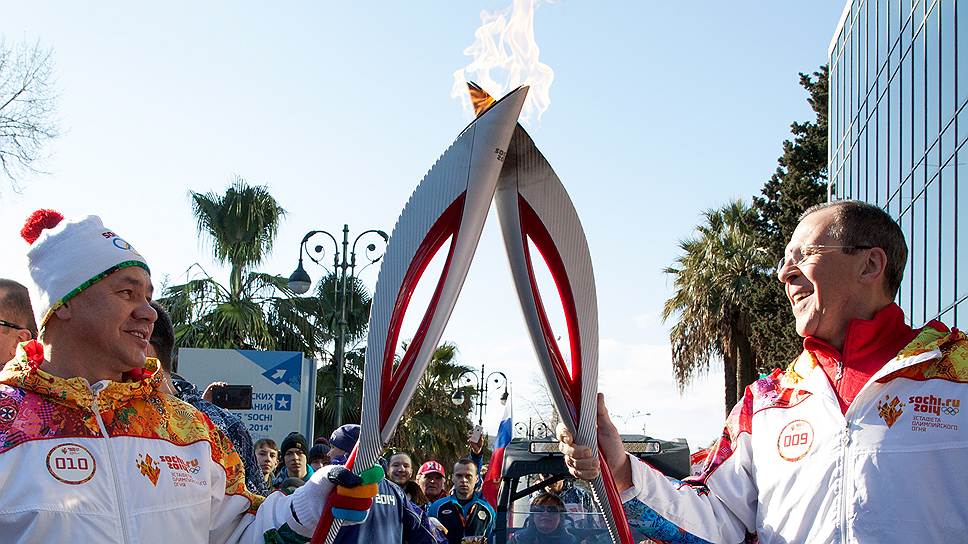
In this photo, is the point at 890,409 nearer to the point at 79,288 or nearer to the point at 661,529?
the point at 661,529

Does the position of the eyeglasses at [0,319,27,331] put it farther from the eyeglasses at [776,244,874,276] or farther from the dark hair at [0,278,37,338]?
the eyeglasses at [776,244,874,276]

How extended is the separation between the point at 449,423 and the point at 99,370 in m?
20.7

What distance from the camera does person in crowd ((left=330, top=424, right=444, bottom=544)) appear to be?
527 centimetres

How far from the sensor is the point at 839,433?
9.05ft

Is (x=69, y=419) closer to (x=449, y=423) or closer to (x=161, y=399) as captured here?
(x=161, y=399)

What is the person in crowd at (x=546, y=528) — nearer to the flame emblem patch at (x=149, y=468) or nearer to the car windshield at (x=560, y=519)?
the car windshield at (x=560, y=519)

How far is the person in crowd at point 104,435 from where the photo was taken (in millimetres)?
2441

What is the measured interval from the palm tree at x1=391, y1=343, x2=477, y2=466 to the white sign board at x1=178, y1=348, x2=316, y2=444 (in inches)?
369

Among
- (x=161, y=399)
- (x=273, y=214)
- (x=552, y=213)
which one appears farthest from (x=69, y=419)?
(x=273, y=214)

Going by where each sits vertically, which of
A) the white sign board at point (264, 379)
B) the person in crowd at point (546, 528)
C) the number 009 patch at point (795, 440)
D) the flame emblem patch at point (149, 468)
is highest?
the white sign board at point (264, 379)

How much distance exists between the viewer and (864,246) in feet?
9.57

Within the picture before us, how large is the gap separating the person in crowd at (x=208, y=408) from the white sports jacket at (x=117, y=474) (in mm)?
642

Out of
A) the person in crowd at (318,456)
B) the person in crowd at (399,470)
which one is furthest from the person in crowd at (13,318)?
the person in crowd at (318,456)

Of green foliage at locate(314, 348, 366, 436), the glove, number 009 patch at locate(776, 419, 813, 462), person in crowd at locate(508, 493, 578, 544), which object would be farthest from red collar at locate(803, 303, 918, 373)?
green foliage at locate(314, 348, 366, 436)
